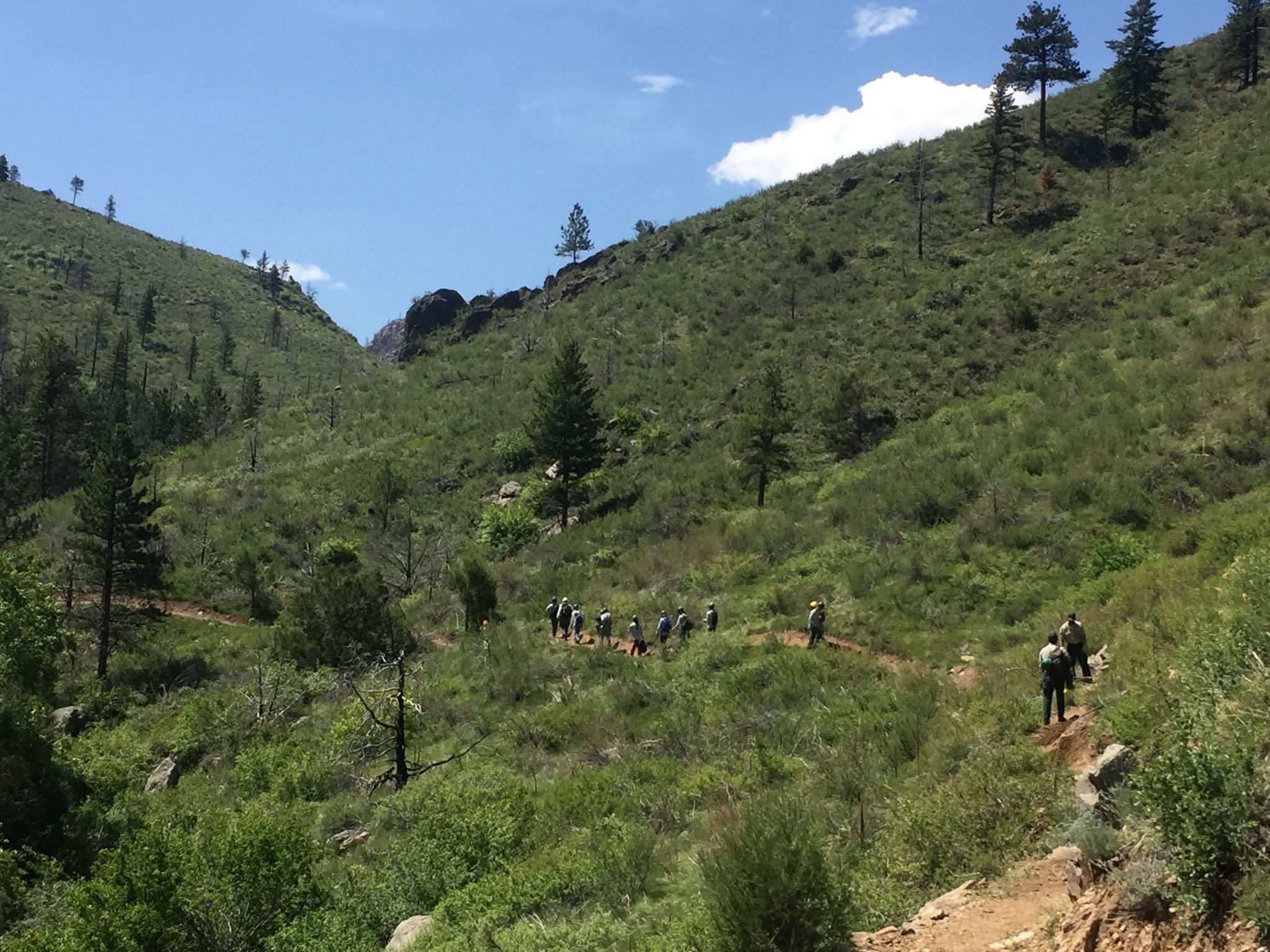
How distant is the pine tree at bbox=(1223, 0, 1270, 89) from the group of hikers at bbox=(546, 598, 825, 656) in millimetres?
55354

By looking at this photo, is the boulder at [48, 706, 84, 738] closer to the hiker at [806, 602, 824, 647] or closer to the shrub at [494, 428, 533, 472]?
the hiker at [806, 602, 824, 647]

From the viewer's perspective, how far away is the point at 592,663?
1908 centimetres

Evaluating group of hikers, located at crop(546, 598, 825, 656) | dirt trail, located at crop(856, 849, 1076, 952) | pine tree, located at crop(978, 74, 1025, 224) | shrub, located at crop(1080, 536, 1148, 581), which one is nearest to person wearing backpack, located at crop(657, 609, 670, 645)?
group of hikers, located at crop(546, 598, 825, 656)

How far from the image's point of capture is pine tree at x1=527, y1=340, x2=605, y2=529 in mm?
36219

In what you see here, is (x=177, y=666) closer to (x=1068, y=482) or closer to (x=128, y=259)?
(x=1068, y=482)

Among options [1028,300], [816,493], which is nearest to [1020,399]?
[816,493]

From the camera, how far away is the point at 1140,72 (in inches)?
2015

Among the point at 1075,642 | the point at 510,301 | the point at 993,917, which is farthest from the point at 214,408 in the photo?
the point at 993,917

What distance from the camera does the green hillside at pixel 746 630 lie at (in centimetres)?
695

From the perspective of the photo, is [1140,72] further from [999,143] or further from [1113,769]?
[1113,769]

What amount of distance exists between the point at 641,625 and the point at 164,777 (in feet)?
39.3

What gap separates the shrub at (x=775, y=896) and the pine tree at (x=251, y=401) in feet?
225

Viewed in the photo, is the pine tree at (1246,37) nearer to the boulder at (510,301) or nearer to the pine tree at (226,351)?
the boulder at (510,301)

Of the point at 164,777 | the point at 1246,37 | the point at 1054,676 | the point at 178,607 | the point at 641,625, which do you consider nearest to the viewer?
the point at 1054,676
